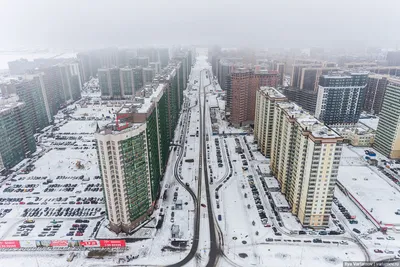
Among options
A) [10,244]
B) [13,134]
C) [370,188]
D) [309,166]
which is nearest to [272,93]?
[370,188]

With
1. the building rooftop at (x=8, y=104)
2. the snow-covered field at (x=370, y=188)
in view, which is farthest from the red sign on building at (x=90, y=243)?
the snow-covered field at (x=370, y=188)

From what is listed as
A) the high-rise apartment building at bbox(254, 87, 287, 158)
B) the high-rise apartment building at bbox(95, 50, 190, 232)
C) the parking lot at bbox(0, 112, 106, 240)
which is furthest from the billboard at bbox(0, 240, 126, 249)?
the high-rise apartment building at bbox(254, 87, 287, 158)

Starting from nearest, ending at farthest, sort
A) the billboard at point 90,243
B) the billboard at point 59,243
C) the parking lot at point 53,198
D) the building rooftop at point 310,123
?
1. the building rooftop at point 310,123
2. the billboard at point 90,243
3. the billboard at point 59,243
4. the parking lot at point 53,198

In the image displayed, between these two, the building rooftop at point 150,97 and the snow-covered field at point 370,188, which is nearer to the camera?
the building rooftop at point 150,97

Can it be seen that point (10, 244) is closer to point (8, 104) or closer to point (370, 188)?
point (8, 104)

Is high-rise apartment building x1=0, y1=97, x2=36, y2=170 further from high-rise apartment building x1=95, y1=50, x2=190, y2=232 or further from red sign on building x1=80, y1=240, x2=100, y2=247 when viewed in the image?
red sign on building x1=80, y1=240, x2=100, y2=247

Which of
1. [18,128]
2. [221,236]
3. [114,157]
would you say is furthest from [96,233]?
[18,128]

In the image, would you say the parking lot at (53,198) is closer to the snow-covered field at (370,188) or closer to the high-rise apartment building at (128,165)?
the high-rise apartment building at (128,165)
